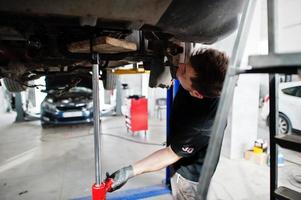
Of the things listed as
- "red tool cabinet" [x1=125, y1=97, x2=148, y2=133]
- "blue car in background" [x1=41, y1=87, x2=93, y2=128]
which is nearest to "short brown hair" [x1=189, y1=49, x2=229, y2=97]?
"red tool cabinet" [x1=125, y1=97, x2=148, y2=133]

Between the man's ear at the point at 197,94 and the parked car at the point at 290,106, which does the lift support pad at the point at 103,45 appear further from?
the parked car at the point at 290,106

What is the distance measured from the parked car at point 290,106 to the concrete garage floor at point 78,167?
89 cm

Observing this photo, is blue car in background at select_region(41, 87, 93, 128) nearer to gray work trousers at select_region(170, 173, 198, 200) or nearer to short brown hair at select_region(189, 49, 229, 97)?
gray work trousers at select_region(170, 173, 198, 200)

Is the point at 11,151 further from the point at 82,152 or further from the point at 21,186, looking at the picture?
the point at 21,186

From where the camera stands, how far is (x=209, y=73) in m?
1.25

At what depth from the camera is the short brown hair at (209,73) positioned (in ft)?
4.12

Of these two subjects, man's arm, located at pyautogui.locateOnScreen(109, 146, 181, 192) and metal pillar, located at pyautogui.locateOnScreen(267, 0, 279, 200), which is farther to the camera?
man's arm, located at pyautogui.locateOnScreen(109, 146, 181, 192)

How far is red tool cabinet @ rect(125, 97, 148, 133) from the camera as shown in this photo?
164 inches

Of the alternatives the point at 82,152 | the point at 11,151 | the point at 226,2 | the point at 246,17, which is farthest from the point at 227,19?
the point at 11,151

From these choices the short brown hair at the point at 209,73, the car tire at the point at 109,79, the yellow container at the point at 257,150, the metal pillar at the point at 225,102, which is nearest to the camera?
the metal pillar at the point at 225,102

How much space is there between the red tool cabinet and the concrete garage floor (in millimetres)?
184

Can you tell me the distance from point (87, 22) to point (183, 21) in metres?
0.39

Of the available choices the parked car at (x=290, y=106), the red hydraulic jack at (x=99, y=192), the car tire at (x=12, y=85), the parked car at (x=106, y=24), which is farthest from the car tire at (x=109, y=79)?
the parked car at (x=290, y=106)

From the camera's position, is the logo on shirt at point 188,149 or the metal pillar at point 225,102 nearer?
the metal pillar at point 225,102
